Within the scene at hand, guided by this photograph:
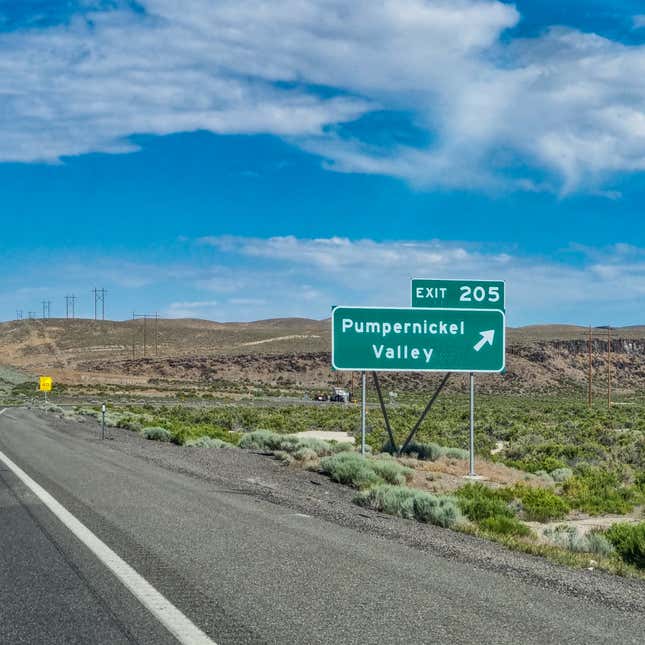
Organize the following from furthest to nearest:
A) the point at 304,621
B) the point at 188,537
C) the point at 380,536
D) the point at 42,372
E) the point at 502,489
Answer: the point at 42,372
the point at 502,489
the point at 380,536
the point at 188,537
the point at 304,621

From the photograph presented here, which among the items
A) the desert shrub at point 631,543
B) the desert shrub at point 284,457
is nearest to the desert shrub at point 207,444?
the desert shrub at point 284,457

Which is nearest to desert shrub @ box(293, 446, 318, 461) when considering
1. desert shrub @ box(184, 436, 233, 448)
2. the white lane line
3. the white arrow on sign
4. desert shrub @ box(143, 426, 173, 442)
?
desert shrub @ box(184, 436, 233, 448)

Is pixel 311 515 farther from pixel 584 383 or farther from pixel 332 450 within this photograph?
pixel 584 383

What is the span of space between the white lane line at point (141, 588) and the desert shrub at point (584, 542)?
19.1ft

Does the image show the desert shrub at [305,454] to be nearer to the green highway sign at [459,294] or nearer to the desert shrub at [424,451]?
the desert shrub at [424,451]

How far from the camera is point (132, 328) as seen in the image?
7475 inches

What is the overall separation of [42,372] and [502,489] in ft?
384

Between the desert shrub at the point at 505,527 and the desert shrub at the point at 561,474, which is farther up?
the desert shrub at the point at 505,527

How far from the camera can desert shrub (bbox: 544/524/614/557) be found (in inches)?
411

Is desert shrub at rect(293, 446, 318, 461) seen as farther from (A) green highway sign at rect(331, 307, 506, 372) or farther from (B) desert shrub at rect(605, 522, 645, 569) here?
(B) desert shrub at rect(605, 522, 645, 569)

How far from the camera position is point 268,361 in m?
138

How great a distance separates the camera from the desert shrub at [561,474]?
20578 millimetres

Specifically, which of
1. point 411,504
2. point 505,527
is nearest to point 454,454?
point 411,504

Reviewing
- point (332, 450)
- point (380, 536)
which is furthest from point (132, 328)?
point (380, 536)
